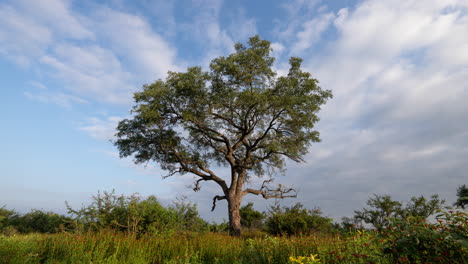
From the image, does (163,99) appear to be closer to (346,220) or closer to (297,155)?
(297,155)

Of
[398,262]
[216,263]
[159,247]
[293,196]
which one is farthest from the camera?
[293,196]

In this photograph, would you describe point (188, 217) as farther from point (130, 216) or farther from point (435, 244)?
point (435, 244)

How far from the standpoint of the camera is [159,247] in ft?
27.7

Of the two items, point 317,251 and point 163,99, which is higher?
point 163,99

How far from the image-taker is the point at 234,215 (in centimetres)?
1833

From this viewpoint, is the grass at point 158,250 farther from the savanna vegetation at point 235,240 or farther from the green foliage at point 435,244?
the green foliage at point 435,244

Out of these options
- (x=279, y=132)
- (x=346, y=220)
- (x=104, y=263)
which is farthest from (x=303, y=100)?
(x=104, y=263)

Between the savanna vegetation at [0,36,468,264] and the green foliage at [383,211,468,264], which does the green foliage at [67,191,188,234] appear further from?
the green foliage at [383,211,468,264]

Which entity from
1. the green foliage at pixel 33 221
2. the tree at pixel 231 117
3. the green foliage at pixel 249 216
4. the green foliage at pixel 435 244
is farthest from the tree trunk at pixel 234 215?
the green foliage at pixel 33 221

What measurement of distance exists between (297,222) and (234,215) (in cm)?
429

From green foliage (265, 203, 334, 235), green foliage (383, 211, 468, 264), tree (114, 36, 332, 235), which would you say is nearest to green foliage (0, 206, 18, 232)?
tree (114, 36, 332, 235)

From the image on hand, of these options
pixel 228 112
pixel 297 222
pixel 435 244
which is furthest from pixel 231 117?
A: pixel 435 244

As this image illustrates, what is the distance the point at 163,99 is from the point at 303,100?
29.8 feet

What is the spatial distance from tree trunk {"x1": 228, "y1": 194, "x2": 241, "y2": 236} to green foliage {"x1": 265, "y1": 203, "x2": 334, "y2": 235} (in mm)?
1975
